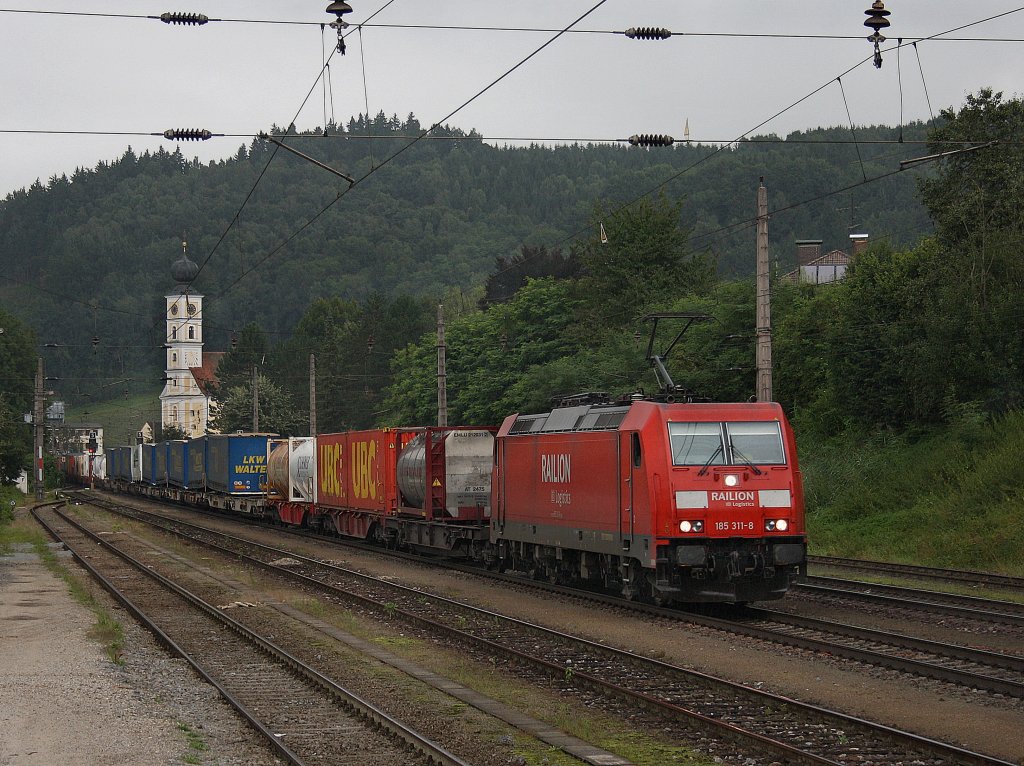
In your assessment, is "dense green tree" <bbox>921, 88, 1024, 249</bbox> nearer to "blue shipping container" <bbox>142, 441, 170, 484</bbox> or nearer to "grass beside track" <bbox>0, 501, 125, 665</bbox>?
"grass beside track" <bbox>0, 501, 125, 665</bbox>

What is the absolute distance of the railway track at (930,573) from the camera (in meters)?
23.9

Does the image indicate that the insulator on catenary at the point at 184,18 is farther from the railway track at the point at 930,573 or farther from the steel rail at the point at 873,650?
the railway track at the point at 930,573

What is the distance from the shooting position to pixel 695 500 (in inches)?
760

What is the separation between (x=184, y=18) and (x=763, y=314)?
501 inches

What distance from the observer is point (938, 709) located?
12.9 metres

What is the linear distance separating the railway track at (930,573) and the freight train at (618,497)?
6.26 meters

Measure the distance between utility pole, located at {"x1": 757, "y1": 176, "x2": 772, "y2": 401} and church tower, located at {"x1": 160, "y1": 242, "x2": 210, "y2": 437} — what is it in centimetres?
12824

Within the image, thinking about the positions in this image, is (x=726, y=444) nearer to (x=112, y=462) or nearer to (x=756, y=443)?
(x=756, y=443)

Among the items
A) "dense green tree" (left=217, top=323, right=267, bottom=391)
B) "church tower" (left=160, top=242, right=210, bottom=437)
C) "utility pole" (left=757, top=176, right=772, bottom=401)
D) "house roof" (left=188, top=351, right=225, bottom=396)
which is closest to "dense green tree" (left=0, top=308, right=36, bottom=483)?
"dense green tree" (left=217, top=323, right=267, bottom=391)

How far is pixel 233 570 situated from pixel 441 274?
165 metres

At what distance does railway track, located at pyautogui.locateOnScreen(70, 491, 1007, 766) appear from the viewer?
36.1 feet

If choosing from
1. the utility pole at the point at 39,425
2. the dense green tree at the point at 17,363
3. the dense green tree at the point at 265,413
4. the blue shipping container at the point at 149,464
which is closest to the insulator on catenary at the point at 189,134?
the utility pole at the point at 39,425

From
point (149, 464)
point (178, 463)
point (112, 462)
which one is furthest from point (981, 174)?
point (112, 462)

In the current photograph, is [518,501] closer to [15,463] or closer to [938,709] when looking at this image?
[938,709]
